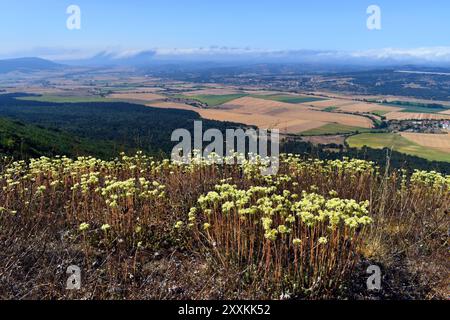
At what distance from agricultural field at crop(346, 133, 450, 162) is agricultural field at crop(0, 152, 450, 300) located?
41518 mm

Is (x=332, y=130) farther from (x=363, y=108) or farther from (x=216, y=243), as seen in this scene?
(x=216, y=243)

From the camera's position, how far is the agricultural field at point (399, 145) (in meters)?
52.6

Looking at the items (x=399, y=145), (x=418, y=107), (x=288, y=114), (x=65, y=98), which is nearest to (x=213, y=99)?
(x=288, y=114)

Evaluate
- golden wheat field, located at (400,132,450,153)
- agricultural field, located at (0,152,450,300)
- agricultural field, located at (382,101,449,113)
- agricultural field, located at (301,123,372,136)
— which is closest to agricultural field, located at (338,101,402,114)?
agricultural field, located at (382,101,449,113)

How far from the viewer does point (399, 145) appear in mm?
60344

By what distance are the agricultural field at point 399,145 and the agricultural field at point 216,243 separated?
4152 centimetres

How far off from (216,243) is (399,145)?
60591 mm

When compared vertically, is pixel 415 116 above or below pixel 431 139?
above

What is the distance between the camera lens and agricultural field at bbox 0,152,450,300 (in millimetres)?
5566

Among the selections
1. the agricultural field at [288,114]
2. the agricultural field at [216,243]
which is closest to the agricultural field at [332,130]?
the agricultural field at [288,114]

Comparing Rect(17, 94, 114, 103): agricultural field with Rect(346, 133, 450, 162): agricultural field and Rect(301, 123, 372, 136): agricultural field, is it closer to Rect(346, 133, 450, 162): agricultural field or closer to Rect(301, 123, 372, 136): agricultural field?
Rect(301, 123, 372, 136): agricultural field

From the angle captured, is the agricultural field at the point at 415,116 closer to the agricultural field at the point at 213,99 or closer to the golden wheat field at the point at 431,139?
the golden wheat field at the point at 431,139

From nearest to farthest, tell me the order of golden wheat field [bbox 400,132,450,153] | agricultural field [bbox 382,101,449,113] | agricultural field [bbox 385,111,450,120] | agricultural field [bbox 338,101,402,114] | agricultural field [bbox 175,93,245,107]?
golden wheat field [bbox 400,132,450,153] → agricultural field [bbox 385,111,450,120] → agricultural field [bbox 382,101,449,113] → agricultural field [bbox 338,101,402,114] → agricultural field [bbox 175,93,245,107]
